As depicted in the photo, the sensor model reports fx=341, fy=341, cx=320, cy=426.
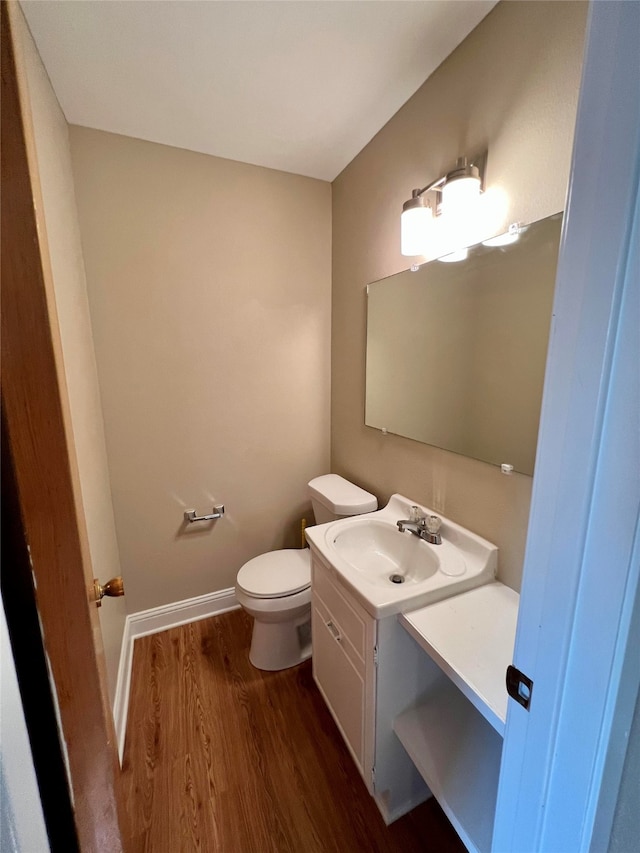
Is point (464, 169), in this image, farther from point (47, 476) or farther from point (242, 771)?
point (242, 771)

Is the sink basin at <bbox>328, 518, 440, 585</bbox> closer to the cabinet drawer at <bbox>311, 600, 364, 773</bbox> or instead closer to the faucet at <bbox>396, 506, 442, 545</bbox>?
the faucet at <bbox>396, 506, 442, 545</bbox>

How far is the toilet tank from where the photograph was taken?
166cm

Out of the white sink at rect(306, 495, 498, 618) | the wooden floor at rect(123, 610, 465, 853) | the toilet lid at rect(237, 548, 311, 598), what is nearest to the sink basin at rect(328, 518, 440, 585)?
the white sink at rect(306, 495, 498, 618)

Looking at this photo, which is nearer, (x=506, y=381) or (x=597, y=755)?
(x=597, y=755)

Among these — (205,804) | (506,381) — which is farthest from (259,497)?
(506,381)

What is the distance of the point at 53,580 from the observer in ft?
1.79

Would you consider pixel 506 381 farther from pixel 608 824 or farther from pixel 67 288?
pixel 67 288

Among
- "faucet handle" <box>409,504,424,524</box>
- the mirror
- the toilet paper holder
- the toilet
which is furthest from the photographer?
the toilet paper holder

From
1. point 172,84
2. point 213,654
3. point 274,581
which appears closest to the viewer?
point 172,84

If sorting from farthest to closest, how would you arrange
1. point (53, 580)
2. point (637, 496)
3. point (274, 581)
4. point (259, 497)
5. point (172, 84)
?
point (259, 497) < point (274, 581) < point (172, 84) < point (53, 580) < point (637, 496)

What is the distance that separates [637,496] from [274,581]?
5.03 ft

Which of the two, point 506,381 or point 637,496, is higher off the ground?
Result: point 506,381

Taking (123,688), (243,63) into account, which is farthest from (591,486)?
(123,688)

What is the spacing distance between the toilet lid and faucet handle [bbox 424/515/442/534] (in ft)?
2.30
